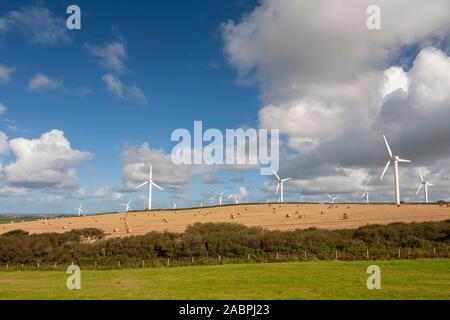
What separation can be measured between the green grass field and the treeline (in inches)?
376

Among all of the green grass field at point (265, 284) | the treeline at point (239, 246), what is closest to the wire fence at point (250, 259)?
the treeline at point (239, 246)

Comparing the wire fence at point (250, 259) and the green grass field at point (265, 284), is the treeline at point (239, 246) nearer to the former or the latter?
the wire fence at point (250, 259)

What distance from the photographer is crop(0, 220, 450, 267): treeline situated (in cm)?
→ 5047

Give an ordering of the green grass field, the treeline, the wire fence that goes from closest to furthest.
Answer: the green grass field → the wire fence → the treeline

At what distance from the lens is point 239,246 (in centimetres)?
5484

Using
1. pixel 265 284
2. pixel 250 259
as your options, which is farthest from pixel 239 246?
pixel 265 284

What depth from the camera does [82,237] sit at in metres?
70.6

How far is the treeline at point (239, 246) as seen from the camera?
50469mm

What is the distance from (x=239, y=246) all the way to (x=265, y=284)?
25281mm

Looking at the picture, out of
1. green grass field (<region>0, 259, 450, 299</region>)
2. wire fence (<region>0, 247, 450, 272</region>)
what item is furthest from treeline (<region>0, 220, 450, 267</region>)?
green grass field (<region>0, 259, 450, 299</region>)

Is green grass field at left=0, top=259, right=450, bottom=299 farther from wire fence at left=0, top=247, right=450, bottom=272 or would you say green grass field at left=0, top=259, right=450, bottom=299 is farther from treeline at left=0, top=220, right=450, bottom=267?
treeline at left=0, top=220, right=450, bottom=267

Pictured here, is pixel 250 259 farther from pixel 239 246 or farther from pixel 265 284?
pixel 265 284
